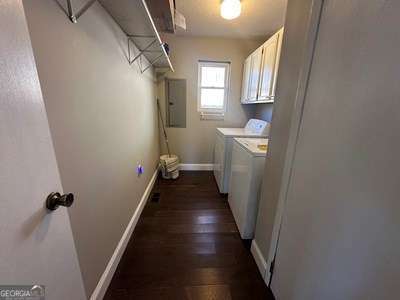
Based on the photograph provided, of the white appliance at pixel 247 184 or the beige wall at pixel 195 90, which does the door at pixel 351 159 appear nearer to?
the white appliance at pixel 247 184

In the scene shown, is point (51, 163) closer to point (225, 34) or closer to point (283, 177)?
point (283, 177)

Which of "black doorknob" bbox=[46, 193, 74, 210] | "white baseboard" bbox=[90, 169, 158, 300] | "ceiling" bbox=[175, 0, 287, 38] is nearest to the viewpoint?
"black doorknob" bbox=[46, 193, 74, 210]

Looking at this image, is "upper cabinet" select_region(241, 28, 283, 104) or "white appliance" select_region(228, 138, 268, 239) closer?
"white appliance" select_region(228, 138, 268, 239)

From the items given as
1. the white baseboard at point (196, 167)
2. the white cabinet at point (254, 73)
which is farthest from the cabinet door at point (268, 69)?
the white baseboard at point (196, 167)

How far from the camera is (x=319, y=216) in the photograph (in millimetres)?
778

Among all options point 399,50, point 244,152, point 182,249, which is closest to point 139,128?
point 244,152

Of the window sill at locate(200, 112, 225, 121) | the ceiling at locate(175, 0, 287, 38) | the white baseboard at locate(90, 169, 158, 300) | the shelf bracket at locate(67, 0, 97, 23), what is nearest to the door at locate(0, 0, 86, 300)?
the shelf bracket at locate(67, 0, 97, 23)

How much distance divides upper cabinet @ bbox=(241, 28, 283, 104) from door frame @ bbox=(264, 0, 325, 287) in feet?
2.72

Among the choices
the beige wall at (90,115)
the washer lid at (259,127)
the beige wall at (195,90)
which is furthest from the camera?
the beige wall at (195,90)

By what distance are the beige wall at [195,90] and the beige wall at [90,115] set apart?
1.57m

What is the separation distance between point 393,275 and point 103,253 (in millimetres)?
1474

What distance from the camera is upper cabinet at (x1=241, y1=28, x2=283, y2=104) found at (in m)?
1.82

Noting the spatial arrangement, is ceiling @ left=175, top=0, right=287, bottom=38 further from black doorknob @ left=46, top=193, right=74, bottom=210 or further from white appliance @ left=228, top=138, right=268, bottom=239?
black doorknob @ left=46, top=193, right=74, bottom=210

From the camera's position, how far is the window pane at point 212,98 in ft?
10.7
